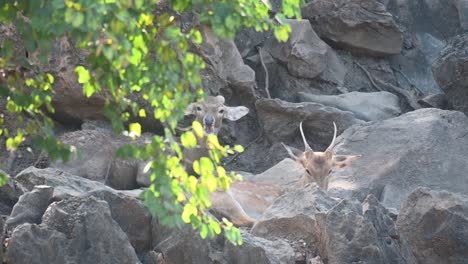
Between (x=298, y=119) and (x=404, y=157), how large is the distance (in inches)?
99.8

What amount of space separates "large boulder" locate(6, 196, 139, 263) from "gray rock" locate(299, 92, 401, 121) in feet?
25.9

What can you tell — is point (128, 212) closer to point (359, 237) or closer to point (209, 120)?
point (359, 237)

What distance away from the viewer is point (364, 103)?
15016 millimetres

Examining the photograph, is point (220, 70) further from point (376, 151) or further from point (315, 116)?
point (376, 151)

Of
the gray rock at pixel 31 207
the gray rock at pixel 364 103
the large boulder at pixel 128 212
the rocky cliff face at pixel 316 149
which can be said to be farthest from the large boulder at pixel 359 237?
the gray rock at pixel 364 103

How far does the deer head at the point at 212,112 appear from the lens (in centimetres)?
1278

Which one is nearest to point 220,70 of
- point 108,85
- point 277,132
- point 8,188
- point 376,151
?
point 277,132

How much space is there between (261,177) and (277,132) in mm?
1855

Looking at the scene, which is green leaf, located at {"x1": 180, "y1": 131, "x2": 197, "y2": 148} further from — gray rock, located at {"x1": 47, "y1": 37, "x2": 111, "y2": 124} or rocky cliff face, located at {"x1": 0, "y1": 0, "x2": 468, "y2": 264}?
gray rock, located at {"x1": 47, "y1": 37, "x2": 111, "y2": 124}

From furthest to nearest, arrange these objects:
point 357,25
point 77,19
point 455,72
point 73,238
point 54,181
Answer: point 357,25 < point 455,72 < point 54,181 < point 73,238 < point 77,19

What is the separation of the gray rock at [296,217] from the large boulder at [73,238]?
64.5 inches

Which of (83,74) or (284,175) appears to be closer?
(83,74)

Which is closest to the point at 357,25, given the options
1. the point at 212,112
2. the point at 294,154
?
the point at 212,112

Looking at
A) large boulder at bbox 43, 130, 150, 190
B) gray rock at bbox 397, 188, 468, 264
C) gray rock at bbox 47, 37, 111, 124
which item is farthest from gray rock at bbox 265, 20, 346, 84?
gray rock at bbox 397, 188, 468, 264
